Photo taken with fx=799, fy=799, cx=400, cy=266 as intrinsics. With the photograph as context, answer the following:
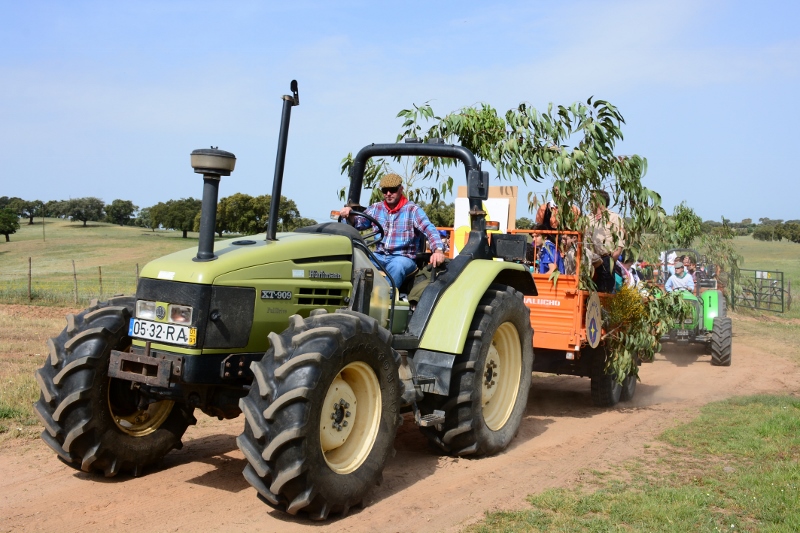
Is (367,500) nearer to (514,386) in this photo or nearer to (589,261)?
(514,386)

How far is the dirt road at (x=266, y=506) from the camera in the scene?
4727 millimetres

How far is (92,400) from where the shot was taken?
5.20 meters

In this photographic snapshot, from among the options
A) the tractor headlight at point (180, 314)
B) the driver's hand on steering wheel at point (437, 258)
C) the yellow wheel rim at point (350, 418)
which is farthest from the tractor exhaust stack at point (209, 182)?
the driver's hand on steering wheel at point (437, 258)

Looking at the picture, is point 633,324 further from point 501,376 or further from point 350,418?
point 350,418

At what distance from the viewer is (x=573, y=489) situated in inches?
218

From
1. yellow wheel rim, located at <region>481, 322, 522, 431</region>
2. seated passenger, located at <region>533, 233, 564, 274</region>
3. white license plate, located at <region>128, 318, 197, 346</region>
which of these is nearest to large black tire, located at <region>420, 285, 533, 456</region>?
yellow wheel rim, located at <region>481, 322, 522, 431</region>

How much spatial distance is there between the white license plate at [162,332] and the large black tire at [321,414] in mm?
532

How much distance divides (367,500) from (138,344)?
1.77 meters

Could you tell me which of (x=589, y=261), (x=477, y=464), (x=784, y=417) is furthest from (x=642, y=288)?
(x=477, y=464)

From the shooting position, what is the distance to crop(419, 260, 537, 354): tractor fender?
241 inches

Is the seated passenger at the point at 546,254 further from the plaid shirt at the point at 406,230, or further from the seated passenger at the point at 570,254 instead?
the plaid shirt at the point at 406,230

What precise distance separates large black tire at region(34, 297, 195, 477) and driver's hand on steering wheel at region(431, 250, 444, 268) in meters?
2.39

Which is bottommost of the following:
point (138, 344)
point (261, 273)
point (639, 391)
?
point (639, 391)

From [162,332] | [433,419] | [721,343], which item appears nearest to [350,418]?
[433,419]
